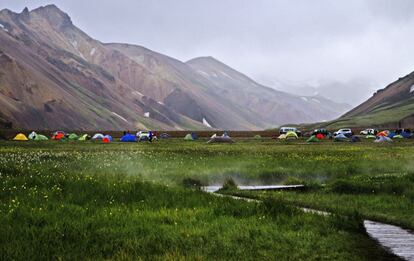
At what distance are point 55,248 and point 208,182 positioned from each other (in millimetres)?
21002

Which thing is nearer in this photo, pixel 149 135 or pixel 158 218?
pixel 158 218

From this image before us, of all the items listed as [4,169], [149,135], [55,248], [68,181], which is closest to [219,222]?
[55,248]

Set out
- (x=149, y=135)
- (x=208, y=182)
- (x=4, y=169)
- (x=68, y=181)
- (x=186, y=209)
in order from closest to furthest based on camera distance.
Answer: (x=186, y=209) → (x=68, y=181) → (x=4, y=169) → (x=208, y=182) → (x=149, y=135)

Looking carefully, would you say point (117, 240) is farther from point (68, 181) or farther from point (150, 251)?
point (68, 181)

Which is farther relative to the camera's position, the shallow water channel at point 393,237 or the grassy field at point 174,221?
the shallow water channel at point 393,237

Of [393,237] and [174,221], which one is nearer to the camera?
[393,237]

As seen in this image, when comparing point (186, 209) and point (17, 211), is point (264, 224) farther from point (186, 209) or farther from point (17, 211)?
point (17, 211)

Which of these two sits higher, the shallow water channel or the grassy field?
the grassy field

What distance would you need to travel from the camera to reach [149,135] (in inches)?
4205

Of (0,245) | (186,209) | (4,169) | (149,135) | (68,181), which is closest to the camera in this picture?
(0,245)

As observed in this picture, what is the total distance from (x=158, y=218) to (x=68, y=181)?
7.11 m

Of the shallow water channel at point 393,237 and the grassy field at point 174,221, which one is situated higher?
the grassy field at point 174,221

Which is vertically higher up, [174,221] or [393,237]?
[174,221]

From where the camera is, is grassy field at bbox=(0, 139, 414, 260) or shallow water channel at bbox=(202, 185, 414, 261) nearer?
grassy field at bbox=(0, 139, 414, 260)
